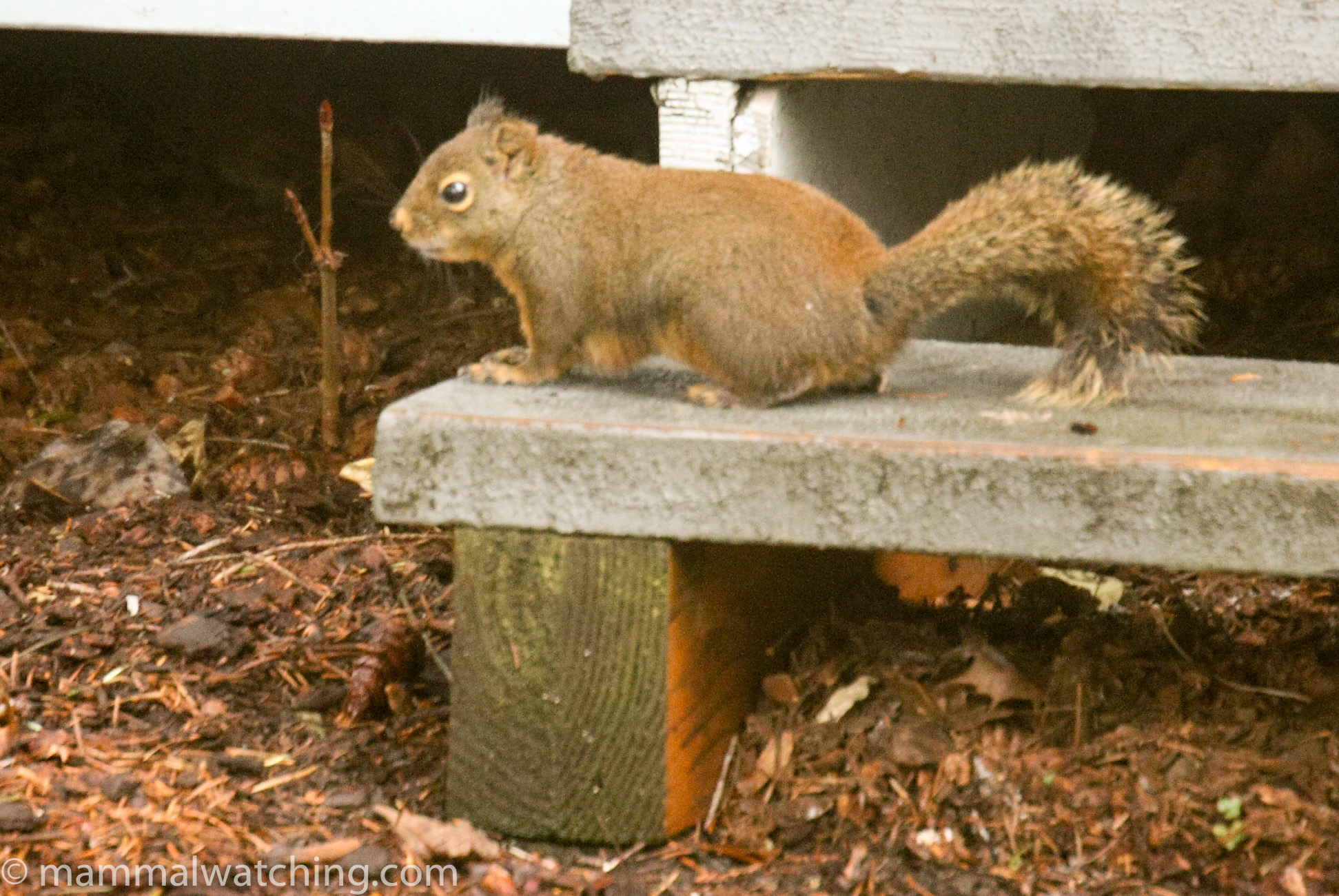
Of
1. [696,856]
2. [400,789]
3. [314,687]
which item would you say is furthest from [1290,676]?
[314,687]

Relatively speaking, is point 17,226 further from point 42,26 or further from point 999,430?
point 999,430

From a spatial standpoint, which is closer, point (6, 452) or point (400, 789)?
point (400, 789)

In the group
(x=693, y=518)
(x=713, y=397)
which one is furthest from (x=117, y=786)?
(x=713, y=397)

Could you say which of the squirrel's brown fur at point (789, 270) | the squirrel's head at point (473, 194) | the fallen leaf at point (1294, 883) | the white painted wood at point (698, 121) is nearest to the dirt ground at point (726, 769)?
the fallen leaf at point (1294, 883)

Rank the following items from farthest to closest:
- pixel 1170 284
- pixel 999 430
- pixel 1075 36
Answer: pixel 1075 36, pixel 1170 284, pixel 999 430

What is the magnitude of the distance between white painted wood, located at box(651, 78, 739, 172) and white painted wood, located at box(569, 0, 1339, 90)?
3 cm

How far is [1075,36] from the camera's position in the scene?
9.37 feet

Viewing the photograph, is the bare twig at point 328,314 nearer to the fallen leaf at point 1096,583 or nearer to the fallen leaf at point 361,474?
the fallen leaf at point 361,474

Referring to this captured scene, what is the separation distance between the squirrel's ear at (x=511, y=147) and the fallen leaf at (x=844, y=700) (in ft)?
3.59

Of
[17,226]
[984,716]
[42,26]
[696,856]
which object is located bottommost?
[696,856]

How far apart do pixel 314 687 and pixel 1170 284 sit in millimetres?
1730

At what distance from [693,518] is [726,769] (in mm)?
520

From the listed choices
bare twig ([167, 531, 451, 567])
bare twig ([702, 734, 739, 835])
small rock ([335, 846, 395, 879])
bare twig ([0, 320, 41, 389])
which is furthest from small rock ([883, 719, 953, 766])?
bare twig ([0, 320, 41, 389])

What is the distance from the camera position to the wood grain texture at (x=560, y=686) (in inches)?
92.3
